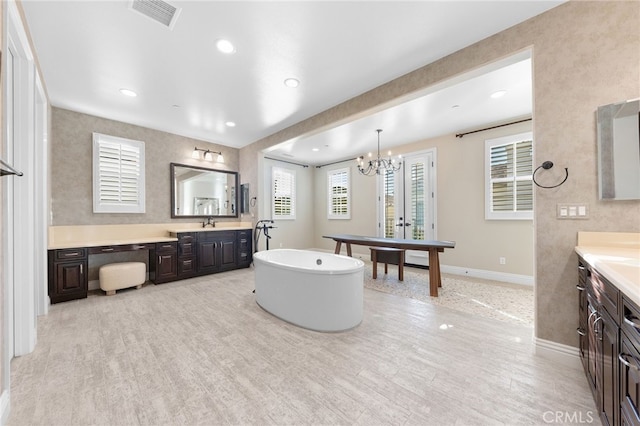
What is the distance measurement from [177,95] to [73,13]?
1.36m

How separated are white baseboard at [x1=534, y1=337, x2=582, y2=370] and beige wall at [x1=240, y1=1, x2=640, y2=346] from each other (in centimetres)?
5

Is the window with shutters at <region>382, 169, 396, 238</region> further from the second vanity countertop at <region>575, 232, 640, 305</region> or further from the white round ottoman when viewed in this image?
the white round ottoman

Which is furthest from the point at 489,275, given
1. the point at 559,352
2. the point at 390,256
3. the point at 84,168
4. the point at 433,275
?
the point at 84,168

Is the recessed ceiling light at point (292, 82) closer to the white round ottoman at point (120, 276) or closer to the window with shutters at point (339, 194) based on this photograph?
the white round ottoman at point (120, 276)

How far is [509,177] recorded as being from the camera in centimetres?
427

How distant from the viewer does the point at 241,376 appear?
1.79m

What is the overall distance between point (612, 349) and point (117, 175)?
19.3 ft

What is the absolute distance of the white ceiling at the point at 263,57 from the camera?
1979mm

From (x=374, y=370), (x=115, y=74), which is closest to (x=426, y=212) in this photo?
(x=374, y=370)

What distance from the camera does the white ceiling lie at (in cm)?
198

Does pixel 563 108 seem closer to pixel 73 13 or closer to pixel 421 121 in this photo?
pixel 421 121

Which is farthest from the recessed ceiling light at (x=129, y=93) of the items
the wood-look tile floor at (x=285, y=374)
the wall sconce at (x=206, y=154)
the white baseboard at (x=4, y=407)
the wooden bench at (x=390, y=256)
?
the wooden bench at (x=390, y=256)

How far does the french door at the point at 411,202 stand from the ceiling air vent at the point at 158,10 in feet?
15.6

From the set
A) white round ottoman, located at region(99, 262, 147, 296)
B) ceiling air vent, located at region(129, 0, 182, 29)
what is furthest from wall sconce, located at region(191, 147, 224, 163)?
ceiling air vent, located at region(129, 0, 182, 29)
